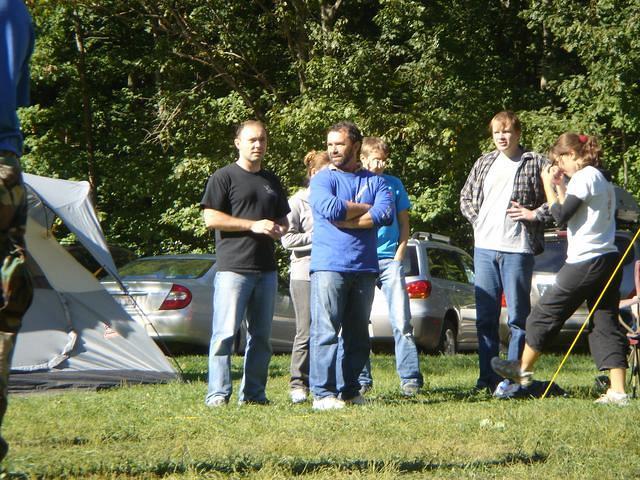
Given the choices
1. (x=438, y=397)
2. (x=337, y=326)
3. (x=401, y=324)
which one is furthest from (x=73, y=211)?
(x=438, y=397)

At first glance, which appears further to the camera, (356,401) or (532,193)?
(532,193)

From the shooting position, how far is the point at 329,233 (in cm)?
704

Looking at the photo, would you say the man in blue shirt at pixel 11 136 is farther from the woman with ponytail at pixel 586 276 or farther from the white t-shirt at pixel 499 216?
the white t-shirt at pixel 499 216

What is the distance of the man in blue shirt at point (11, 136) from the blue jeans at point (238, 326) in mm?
3153

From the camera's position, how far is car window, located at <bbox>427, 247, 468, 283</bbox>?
14.1 m

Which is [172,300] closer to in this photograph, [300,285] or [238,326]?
[300,285]

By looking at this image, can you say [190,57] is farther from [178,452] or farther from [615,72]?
[178,452]

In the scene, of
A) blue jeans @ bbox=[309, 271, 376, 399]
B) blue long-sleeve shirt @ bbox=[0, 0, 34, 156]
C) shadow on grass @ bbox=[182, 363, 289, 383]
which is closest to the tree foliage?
shadow on grass @ bbox=[182, 363, 289, 383]

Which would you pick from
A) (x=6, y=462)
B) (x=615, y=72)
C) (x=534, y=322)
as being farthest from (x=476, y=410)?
(x=615, y=72)

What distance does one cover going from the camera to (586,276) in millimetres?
7199

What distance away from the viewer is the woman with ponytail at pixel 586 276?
7207mm

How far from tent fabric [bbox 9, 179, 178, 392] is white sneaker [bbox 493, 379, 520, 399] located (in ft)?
10.5

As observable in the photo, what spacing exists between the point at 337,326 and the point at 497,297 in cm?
154

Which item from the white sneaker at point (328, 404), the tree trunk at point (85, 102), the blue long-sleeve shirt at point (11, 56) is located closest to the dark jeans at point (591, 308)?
the white sneaker at point (328, 404)
